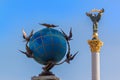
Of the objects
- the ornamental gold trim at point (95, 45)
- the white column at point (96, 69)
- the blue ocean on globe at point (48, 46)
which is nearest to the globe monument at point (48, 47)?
the blue ocean on globe at point (48, 46)

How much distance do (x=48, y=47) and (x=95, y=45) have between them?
3439cm

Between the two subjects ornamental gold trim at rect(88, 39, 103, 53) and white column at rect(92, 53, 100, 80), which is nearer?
white column at rect(92, 53, 100, 80)

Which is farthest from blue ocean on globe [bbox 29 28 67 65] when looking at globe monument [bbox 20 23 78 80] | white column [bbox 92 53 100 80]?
white column [bbox 92 53 100 80]

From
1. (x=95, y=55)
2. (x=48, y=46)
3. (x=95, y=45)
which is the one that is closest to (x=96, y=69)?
(x=95, y=55)

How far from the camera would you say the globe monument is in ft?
45.6

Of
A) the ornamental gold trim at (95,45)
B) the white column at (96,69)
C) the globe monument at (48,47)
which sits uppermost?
the globe monument at (48,47)

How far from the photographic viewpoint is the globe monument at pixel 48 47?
13914mm

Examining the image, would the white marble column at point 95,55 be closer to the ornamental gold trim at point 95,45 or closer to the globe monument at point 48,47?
the ornamental gold trim at point 95,45

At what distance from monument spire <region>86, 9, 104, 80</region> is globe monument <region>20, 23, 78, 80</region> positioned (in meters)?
32.7

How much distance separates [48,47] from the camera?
13.9 meters

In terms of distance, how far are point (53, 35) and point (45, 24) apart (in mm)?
491

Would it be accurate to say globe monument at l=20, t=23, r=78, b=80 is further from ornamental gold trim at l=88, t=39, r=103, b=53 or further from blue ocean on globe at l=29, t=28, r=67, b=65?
ornamental gold trim at l=88, t=39, r=103, b=53

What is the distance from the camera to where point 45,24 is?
46.6 feet

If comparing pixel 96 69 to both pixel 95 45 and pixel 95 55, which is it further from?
pixel 95 45
